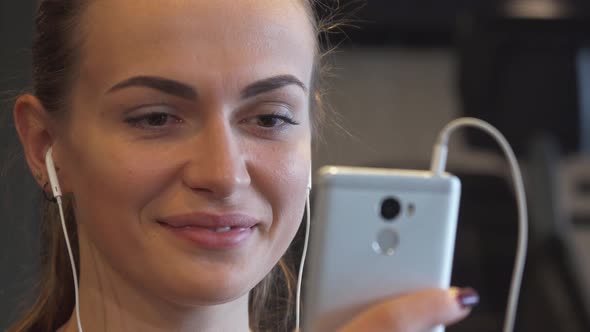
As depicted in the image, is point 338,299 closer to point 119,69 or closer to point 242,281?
point 242,281

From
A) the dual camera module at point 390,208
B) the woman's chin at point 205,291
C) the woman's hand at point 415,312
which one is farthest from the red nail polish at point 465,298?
the woman's chin at point 205,291

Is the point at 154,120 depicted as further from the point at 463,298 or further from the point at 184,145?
the point at 463,298

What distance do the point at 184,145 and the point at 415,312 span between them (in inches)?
10.8

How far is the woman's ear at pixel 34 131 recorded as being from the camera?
102 cm

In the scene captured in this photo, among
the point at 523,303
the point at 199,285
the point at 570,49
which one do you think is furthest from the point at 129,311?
the point at 570,49

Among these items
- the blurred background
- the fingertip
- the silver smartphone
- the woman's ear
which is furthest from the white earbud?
the blurred background

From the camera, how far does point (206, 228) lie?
2.98 feet

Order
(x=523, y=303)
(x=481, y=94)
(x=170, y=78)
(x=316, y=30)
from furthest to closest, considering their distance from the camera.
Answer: (x=481, y=94) → (x=523, y=303) → (x=316, y=30) → (x=170, y=78)

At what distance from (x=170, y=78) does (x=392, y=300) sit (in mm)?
307

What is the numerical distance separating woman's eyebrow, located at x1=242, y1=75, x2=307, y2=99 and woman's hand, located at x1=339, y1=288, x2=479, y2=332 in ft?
0.77

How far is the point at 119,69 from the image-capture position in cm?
92

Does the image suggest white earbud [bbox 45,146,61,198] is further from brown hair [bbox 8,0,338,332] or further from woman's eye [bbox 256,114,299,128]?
woman's eye [bbox 256,114,299,128]

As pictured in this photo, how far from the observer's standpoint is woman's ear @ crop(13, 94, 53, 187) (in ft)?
3.34

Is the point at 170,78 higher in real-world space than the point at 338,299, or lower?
higher
